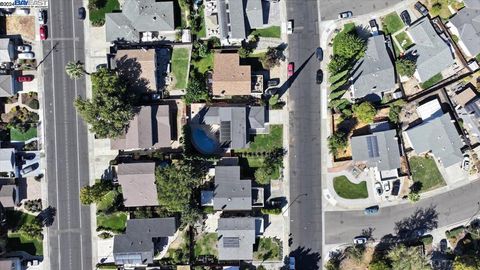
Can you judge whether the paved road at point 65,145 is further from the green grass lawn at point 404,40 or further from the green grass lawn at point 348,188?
the green grass lawn at point 404,40

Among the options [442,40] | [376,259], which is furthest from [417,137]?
[376,259]

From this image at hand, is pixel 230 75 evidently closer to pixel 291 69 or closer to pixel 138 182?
pixel 291 69

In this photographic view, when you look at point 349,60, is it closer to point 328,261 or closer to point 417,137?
point 417,137

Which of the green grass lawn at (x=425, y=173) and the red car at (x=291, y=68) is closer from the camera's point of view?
the red car at (x=291, y=68)

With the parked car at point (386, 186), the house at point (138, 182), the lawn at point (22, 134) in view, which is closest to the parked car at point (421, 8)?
the parked car at point (386, 186)

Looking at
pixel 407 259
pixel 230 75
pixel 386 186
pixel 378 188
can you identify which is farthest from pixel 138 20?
pixel 407 259

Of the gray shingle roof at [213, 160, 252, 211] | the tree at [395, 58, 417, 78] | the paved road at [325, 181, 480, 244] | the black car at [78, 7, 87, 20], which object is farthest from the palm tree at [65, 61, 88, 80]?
the tree at [395, 58, 417, 78]

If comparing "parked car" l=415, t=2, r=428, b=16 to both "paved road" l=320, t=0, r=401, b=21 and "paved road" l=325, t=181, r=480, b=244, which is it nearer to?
"paved road" l=320, t=0, r=401, b=21
